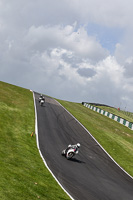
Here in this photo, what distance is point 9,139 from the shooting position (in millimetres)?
16609

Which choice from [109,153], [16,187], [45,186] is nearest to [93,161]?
[109,153]

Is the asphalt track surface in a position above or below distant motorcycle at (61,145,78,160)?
below

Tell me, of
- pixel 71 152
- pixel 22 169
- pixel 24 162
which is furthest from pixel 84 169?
pixel 22 169

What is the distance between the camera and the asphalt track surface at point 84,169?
40.2 feet

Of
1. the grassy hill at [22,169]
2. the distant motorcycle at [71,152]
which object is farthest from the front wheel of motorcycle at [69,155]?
the grassy hill at [22,169]

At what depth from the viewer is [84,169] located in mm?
15594

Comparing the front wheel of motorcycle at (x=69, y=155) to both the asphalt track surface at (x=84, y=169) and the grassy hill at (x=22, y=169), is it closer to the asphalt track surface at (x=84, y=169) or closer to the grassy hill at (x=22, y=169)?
the asphalt track surface at (x=84, y=169)

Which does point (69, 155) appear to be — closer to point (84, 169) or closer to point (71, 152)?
point (71, 152)

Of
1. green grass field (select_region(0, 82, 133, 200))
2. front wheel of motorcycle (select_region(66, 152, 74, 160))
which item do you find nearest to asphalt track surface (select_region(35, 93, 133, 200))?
front wheel of motorcycle (select_region(66, 152, 74, 160))

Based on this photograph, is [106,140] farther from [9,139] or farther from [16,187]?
[16,187]

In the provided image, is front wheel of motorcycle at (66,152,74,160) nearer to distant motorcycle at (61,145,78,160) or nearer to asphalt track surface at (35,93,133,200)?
distant motorcycle at (61,145,78,160)

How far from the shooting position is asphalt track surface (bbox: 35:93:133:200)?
40.2ft

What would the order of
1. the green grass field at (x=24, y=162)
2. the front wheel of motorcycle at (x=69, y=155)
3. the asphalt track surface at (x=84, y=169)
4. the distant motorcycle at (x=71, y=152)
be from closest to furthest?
the green grass field at (x=24, y=162) < the asphalt track surface at (x=84, y=169) < the distant motorcycle at (x=71, y=152) < the front wheel of motorcycle at (x=69, y=155)

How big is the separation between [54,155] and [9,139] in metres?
3.57
